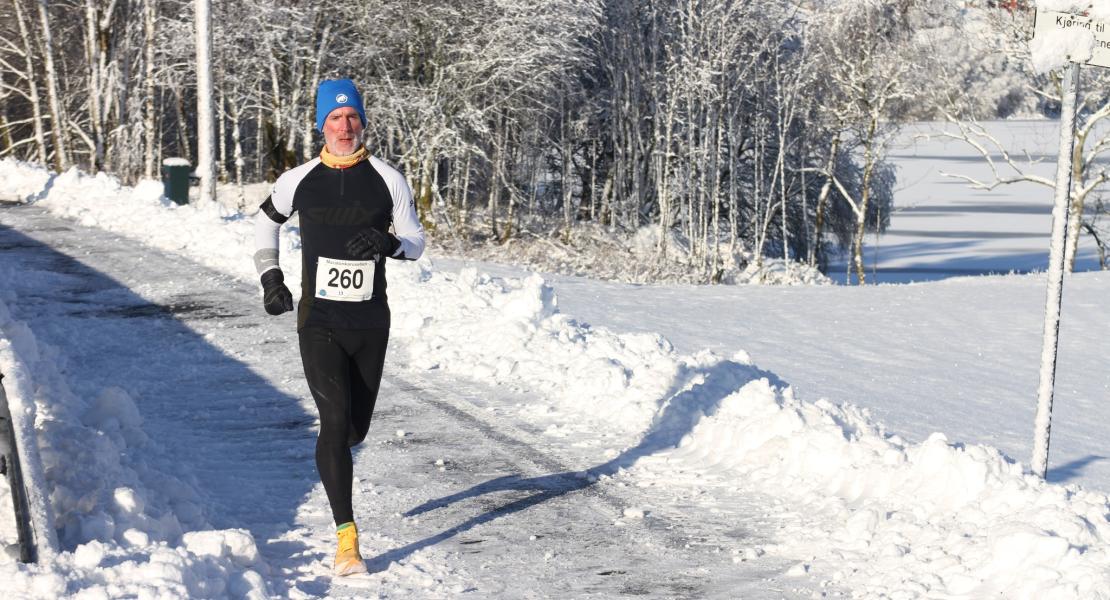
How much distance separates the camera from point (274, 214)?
549cm

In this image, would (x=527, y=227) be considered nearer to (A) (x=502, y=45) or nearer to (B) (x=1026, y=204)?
(A) (x=502, y=45)

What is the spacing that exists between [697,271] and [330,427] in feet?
88.8

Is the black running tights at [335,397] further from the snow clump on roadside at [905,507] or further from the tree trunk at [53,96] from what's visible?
the tree trunk at [53,96]

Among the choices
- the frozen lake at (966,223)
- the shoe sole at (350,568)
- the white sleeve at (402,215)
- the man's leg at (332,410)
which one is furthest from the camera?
the frozen lake at (966,223)

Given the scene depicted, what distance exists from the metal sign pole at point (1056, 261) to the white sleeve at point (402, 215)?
3727mm

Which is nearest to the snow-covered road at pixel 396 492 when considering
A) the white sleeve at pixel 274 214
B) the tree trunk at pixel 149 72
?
the white sleeve at pixel 274 214

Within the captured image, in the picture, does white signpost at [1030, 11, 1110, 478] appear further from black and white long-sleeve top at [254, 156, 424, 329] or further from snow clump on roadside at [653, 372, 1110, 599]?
black and white long-sleeve top at [254, 156, 424, 329]

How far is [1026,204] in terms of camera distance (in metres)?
73.8

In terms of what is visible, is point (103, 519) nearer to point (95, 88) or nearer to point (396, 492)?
point (396, 492)

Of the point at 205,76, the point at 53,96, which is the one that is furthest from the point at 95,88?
the point at 205,76

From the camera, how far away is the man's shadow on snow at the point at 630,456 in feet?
19.7

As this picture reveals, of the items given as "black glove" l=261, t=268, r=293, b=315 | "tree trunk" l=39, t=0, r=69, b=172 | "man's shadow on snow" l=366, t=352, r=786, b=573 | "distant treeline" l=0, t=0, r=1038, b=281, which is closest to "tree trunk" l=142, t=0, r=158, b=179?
"distant treeline" l=0, t=0, r=1038, b=281

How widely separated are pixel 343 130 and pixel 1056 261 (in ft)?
13.7

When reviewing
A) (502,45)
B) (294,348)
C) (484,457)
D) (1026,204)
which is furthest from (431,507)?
(1026,204)
